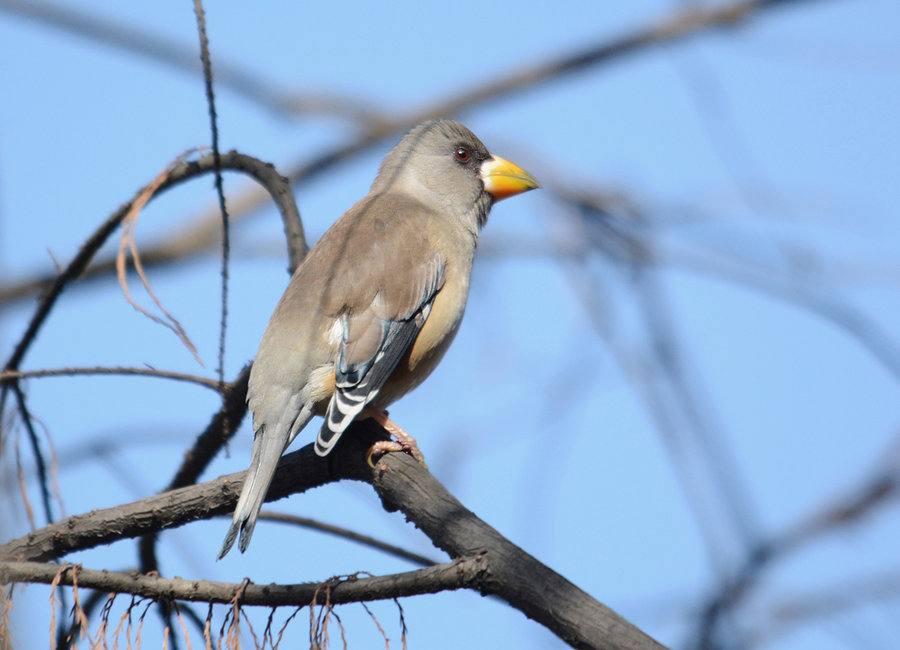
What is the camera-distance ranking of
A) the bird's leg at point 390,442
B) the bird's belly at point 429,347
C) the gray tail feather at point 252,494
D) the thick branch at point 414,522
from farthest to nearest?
the bird's belly at point 429,347 → the bird's leg at point 390,442 → the gray tail feather at point 252,494 → the thick branch at point 414,522

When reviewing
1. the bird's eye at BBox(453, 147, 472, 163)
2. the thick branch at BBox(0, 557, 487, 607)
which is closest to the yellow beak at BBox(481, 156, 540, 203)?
the bird's eye at BBox(453, 147, 472, 163)

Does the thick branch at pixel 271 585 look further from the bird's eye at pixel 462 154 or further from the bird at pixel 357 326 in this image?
the bird's eye at pixel 462 154

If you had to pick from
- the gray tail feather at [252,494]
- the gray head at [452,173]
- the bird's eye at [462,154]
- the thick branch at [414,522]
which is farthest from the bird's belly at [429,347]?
the bird's eye at [462,154]

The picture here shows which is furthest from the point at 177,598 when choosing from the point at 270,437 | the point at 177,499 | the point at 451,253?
the point at 451,253

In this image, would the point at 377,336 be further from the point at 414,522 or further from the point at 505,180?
the point at 505,180

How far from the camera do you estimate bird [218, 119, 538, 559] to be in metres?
3.48

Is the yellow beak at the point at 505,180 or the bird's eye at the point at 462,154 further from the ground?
the bird's eye at the point at 462,154

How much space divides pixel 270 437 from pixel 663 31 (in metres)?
5.21

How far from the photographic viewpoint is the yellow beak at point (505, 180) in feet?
17.4

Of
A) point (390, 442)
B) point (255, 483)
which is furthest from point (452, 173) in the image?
point (255, 483)

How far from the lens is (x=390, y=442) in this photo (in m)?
3.49

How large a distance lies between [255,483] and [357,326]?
1.00m

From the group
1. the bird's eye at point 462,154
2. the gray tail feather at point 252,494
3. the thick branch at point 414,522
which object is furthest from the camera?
the bird's eye at point 462,154

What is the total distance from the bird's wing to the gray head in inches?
38.5
